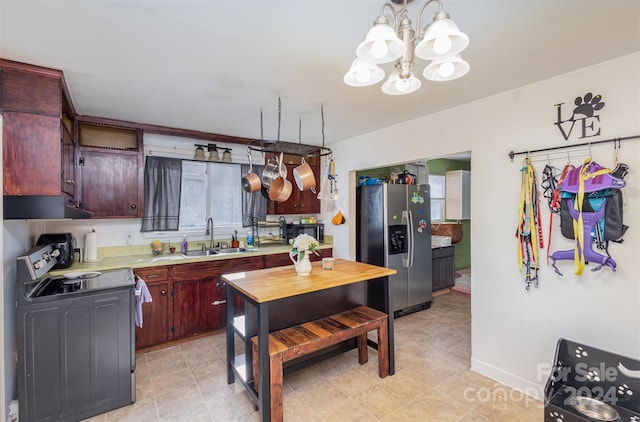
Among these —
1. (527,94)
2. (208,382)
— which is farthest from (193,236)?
(527,94)

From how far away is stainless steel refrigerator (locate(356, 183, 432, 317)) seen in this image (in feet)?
12.5

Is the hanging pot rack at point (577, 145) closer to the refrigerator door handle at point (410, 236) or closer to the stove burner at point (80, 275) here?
the refrigerator door handle at point (410, 236)

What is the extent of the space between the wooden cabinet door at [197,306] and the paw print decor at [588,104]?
3.56 m

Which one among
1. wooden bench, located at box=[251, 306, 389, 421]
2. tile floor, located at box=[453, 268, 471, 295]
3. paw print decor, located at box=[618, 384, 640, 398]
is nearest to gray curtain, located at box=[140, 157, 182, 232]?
wooden bench, located at box=[251, 306, 389, 421]

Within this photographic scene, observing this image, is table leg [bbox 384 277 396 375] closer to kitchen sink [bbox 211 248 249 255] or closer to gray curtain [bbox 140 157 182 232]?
kitchen sink [bbox 211 248 249 255]

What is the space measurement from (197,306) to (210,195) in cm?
146

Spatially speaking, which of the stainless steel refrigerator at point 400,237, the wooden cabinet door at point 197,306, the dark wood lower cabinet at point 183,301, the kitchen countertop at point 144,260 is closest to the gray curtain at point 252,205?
the kitchen countertop at point 144,260

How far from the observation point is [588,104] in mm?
1964

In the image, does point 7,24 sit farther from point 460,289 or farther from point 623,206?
point 460,289

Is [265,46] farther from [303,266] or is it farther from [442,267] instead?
[442,267]

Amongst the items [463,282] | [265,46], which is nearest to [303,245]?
[265,46]

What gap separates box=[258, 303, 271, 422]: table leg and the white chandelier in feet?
4.94

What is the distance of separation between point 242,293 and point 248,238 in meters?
1.96

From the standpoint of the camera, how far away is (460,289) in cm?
500
